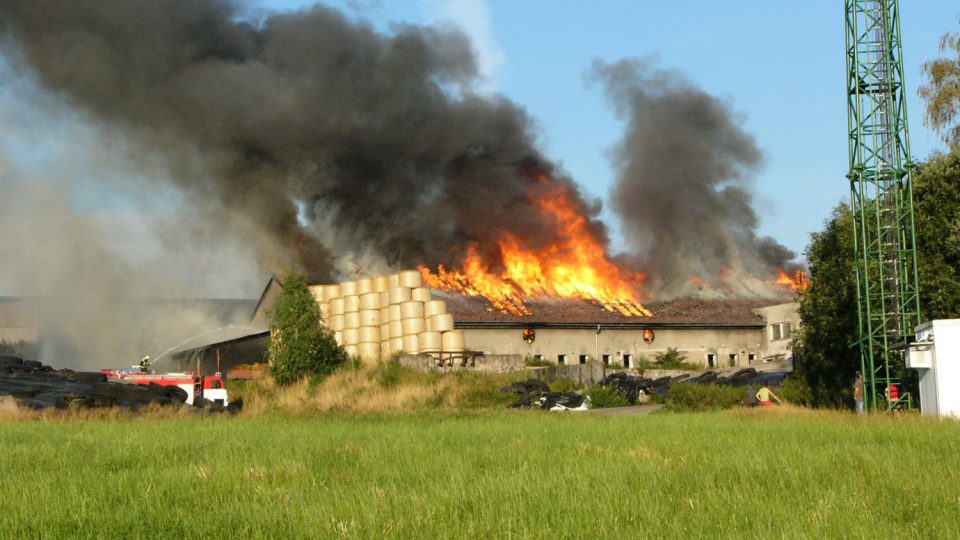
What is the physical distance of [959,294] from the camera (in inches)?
1233

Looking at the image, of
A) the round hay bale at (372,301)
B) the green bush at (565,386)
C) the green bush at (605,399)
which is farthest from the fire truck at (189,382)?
the round hay bale at (372,301)

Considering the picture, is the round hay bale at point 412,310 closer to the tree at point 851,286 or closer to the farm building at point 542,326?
the farm building at point 542,326

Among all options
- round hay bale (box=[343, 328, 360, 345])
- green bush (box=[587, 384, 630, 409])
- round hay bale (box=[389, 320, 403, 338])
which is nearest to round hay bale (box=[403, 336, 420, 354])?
round hay bale (box=[389, 320, 403, 338])

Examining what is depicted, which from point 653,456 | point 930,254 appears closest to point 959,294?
point 930,254

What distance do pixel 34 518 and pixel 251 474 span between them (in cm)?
303

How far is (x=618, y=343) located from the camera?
5534 centimetres

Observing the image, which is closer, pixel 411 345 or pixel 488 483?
pixel 488 483

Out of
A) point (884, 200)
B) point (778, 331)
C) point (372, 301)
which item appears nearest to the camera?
point (884, 200)

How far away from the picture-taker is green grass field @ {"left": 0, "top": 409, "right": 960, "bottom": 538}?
8844 mm

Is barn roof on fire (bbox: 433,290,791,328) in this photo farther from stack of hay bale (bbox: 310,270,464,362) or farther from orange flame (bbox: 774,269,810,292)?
orange flame (bbox: 774,269,810,292)

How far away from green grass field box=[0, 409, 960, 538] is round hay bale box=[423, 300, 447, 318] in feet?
100

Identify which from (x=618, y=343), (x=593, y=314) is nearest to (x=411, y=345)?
(x=593, y=314)

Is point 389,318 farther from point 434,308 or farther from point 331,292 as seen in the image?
point 331,292

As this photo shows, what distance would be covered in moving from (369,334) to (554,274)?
14.4 metres
